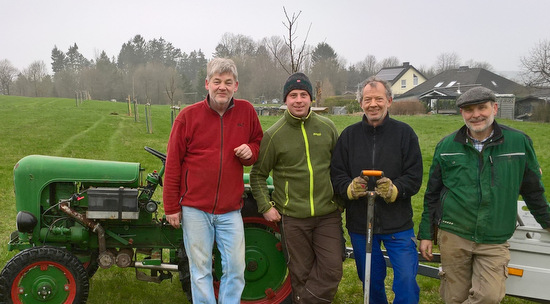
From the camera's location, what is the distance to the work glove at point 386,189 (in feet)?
9.97

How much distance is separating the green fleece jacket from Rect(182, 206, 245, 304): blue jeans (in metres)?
0.31

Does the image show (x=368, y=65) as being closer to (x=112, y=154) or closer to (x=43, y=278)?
(x=112, y=154)

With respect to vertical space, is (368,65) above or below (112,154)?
above

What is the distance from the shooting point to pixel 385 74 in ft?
193

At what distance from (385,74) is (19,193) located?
58.5 meters

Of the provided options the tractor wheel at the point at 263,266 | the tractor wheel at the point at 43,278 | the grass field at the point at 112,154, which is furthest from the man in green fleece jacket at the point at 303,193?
the tractor wheel at the point at 43,278

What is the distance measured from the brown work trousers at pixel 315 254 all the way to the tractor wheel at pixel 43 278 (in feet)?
5.44

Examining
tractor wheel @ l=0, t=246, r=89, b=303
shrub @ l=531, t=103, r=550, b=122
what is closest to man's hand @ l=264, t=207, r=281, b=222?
tractor wheel @ l=0, t=246, r=89, b=303

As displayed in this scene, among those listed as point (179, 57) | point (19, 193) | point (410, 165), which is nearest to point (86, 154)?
point (19, 193)

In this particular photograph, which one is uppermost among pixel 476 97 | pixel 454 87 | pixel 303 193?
pixel 454 87

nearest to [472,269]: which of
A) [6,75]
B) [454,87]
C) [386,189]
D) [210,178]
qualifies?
[386,189]

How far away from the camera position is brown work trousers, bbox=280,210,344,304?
326cm

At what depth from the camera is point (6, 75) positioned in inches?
2712

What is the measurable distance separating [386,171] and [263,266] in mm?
1370
